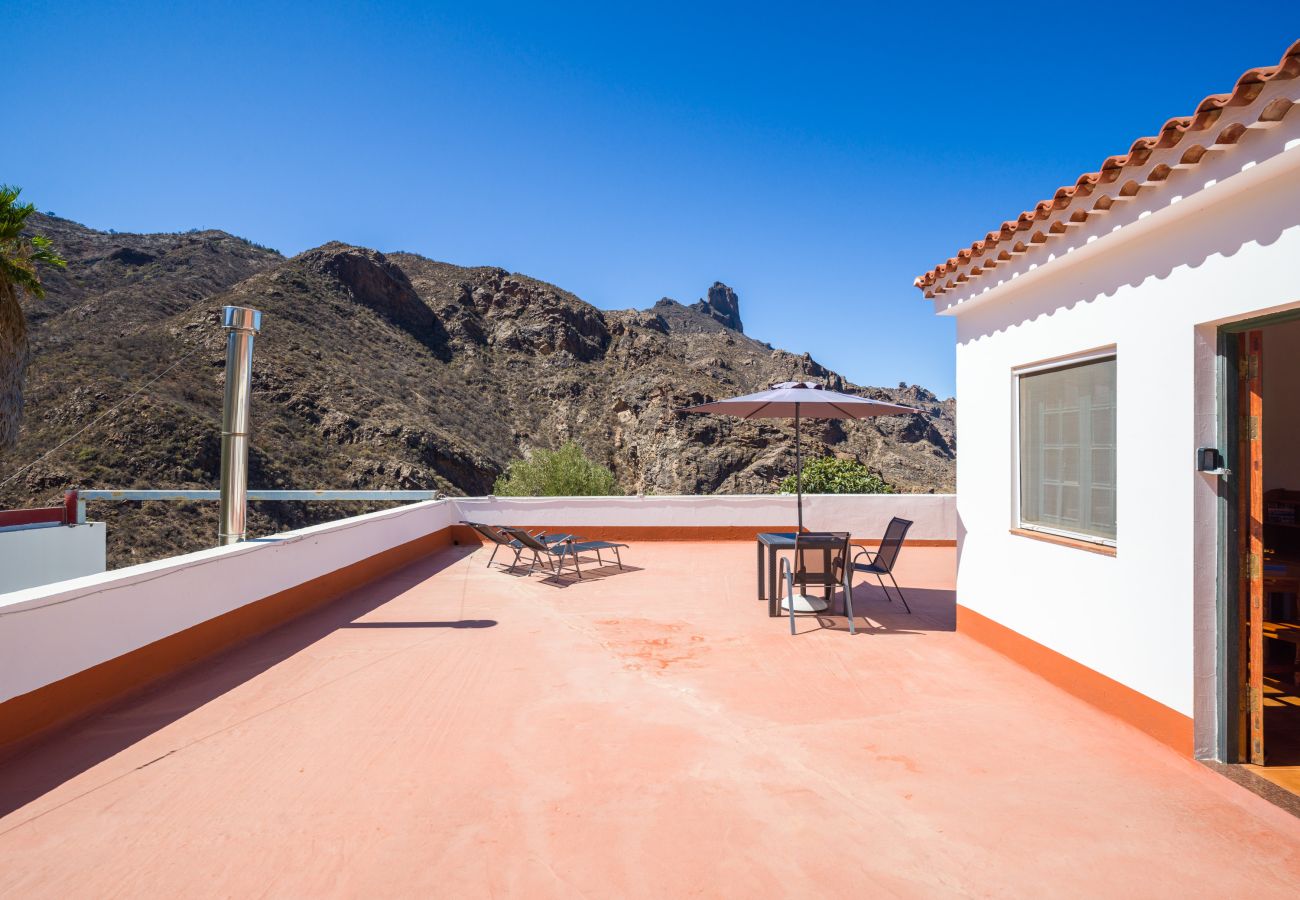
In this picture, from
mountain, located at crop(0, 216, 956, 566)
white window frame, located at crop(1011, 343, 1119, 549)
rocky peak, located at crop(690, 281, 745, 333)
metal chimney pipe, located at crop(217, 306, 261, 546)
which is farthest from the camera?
rocky peak, located at crop(690, 281, 745, 333)

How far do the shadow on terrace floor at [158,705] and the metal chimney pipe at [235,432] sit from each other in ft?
3.14

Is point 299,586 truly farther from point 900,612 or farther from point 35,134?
point 35,134

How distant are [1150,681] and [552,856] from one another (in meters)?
2.94

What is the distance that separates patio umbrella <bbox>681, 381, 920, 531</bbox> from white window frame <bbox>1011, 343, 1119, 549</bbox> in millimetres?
1673

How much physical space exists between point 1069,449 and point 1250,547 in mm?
1216

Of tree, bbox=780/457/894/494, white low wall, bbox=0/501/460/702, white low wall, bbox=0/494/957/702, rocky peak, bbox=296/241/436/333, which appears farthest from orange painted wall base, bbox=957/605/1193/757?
rocky peak, bbox=296/241/436/333

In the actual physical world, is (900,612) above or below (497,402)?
below

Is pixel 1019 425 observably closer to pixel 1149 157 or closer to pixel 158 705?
pixel 1149 157

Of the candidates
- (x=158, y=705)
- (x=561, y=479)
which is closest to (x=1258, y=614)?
(x=158, y=705)

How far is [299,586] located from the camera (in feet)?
19.1

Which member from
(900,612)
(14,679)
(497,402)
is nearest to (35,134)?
(497,402)

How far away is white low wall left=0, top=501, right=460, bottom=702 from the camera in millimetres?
3125

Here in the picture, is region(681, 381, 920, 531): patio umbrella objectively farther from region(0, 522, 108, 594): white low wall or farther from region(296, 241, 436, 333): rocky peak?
region(296, 241, 436, 333): rocky peak

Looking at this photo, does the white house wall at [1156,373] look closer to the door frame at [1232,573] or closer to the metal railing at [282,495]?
the door frame at [1232,573]
